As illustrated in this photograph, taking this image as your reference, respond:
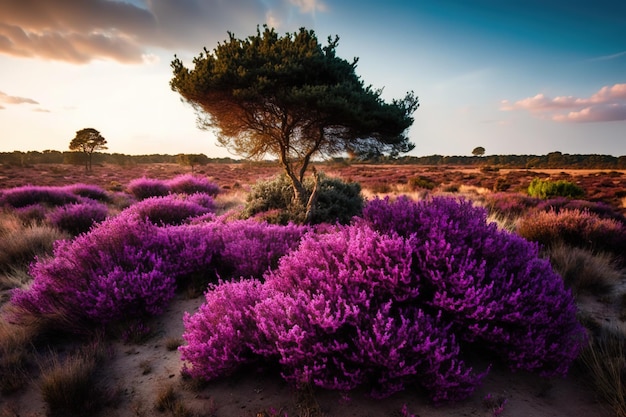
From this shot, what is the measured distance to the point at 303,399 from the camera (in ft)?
9.04

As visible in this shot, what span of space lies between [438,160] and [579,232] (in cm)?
11078

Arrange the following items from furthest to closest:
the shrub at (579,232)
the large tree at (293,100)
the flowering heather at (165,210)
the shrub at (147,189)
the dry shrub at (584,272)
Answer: the shrub at (147,189), the flowering heather at (165,210), the large tree at (293,100), the shrub at (579,232), the dry shrub at (584,272)

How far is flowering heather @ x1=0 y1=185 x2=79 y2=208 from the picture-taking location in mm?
12930

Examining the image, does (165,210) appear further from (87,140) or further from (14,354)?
(87,140)

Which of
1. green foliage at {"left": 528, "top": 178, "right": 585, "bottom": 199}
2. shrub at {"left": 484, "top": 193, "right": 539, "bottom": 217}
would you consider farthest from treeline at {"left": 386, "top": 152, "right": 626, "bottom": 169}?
shrub at {"left": 484, "top": 193, "right": 539, "bottom": 217}

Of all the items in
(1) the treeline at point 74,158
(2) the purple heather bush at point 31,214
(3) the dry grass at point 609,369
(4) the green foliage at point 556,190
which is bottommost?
(3) the dry grass at point 609,369

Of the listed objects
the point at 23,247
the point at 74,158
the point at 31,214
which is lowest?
the point at 23,247

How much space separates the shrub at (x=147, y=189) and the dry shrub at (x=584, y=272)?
16554 mm

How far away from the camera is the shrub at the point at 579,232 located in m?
6.93

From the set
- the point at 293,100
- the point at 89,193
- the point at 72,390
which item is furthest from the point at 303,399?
the point at 89,193

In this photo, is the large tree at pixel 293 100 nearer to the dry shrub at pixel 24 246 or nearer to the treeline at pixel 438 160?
the treeline at pixel 438 160

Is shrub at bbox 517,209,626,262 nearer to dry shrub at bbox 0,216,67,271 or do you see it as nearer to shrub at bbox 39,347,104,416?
shrub at bbox 39,347,104,416

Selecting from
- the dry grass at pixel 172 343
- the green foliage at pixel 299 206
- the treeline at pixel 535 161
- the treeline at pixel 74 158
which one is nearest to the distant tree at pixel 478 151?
the treeline at pixel 535 161

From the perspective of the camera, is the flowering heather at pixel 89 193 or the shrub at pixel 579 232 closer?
the shrub at pixel 579 232
